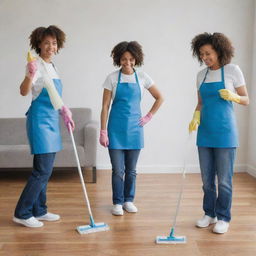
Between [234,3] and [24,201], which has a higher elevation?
[234,3]

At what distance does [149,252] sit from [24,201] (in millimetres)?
923

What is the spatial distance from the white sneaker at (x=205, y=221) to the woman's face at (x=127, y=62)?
1.16 m

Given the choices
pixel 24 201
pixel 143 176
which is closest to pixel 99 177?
pixel 143 176

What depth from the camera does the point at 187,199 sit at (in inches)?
121

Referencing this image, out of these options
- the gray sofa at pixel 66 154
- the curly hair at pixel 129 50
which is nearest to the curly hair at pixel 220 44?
the curly hair at pixel 129 50

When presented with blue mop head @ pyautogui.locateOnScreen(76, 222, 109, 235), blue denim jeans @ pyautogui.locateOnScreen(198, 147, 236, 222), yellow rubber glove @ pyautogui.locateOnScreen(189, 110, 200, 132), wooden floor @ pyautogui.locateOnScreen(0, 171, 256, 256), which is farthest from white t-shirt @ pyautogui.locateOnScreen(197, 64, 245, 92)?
blue mop head @ pyautogui.locateOnScreen(76, 222, 109, 235)

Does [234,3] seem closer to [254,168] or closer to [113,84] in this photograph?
[254,168]

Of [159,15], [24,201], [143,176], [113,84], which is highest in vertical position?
[159,15]

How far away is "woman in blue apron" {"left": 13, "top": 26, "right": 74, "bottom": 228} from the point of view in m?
2.30

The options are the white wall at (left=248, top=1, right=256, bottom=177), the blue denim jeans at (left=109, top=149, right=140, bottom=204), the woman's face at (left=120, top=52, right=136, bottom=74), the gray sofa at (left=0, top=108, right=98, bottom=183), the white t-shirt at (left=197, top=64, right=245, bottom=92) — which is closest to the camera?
the white t-shirt at (left=197, top=64, right=245, bottom=92)

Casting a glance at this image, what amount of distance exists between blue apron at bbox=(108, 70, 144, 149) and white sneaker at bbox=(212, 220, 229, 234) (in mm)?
802

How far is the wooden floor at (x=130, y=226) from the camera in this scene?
2072 mm

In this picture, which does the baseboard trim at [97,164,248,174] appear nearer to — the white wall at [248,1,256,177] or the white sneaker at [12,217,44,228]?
the white wall at [248,1,256,177]

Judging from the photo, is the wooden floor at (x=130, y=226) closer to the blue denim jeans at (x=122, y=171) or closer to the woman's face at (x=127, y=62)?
the blue denim jeans at (x=122, y=171)
